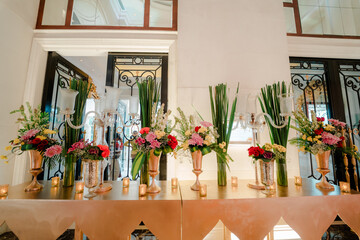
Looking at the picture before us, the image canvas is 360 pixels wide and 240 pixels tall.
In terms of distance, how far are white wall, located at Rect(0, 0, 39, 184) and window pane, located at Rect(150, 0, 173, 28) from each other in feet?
5.37

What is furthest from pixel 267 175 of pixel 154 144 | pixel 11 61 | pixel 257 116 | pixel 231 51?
pixel 11 61

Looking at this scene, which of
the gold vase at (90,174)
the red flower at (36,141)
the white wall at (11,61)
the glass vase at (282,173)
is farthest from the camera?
the white wall at (11,61)

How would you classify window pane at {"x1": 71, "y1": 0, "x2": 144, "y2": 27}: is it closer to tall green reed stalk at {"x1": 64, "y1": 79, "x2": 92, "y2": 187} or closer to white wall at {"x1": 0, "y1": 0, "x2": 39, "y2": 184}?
white wall at {"x1": 0, "y1": 0, "x2": 39, "y2": 184}

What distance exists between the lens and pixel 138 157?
4.46 feet

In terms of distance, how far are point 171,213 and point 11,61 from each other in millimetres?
2507

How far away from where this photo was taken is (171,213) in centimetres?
109

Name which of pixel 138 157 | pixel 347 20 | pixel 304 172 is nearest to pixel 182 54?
pixel 138 157

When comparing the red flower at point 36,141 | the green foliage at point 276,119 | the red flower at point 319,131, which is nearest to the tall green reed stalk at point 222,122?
the green foliage at point 276,119

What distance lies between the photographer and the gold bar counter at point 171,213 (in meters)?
1.05

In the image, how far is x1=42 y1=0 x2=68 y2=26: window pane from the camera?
231 centimetres

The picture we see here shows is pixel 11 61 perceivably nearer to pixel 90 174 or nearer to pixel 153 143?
pixel 90 174

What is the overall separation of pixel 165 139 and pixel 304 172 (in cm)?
221

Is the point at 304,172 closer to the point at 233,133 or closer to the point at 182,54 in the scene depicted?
the point at 233,133

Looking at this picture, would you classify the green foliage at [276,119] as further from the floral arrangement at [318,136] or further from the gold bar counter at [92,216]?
the gold bar counter at [92,216]
